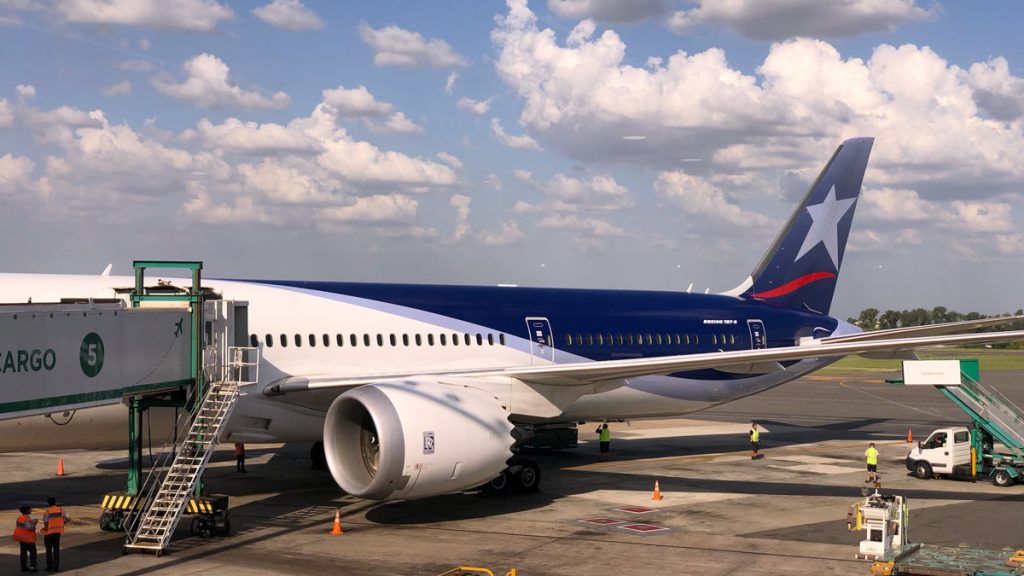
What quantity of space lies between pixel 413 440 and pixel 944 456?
14552 millimetres

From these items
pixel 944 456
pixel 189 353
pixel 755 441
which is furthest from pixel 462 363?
pixel 944 456

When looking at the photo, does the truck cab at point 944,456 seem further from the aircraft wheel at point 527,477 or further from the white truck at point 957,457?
the aircraft wheel at point 527,477

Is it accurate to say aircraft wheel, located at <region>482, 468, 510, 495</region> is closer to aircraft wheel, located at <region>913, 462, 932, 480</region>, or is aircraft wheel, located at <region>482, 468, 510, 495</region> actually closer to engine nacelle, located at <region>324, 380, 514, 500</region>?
engine nacelle, located at <region>324, 380, 514, 500</region>

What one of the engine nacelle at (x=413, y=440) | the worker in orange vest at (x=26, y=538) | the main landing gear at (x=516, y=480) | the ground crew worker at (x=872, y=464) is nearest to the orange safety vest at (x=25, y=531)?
the worker in orange vest at (x=26, y=538)

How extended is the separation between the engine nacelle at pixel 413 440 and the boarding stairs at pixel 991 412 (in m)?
13.1

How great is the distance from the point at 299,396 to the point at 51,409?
597 centimetres

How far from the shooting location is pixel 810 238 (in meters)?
33.9

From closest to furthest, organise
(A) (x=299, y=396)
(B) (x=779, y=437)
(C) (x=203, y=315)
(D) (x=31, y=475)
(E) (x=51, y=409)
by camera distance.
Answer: (E) (x=51, y=409) → (C) (x=203, y=315) → (A) (x=299, y=396) → (D) (x=31, y=475) → (B) (x=779, y=437)

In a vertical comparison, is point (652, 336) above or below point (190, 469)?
above

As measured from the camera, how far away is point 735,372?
30109 millimetres

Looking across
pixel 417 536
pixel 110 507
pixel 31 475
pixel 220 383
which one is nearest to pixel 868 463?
pixel 417 536

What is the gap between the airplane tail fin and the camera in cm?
3381

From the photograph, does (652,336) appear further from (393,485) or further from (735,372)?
(393,485)

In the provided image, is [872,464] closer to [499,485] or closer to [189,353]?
[499,485]
